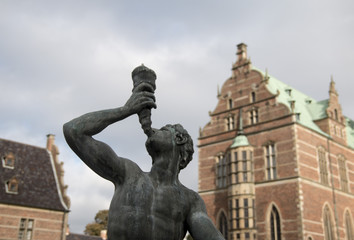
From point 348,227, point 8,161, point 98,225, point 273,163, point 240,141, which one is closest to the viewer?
point 8,161

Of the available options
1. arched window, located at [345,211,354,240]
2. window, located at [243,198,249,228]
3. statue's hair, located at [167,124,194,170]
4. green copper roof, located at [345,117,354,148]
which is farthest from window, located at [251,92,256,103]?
statue's hair, located at [167,124,194,170]

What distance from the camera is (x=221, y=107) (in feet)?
94.4

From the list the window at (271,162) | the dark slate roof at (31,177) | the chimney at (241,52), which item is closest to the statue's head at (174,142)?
the dark slate roof at (31,177)

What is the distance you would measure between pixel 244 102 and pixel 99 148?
84.7ft

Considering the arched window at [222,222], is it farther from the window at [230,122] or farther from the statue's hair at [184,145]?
the statue's hair at [184,145]

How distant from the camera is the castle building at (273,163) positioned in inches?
939

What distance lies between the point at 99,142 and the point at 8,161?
23.5 m

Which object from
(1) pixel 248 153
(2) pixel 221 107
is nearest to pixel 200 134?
(2) pixel 221 107

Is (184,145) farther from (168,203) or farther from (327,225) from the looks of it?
(327,225)

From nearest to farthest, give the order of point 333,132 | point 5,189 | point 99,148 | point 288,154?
point 99,148
point 5,189
point 288,154
point 333,132

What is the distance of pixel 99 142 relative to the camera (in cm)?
224

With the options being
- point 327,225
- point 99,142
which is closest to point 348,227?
point 327,225

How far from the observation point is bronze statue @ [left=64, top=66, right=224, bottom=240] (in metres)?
2.13

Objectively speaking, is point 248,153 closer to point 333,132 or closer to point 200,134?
point 200,134
